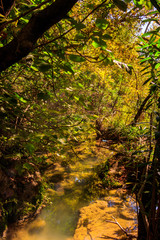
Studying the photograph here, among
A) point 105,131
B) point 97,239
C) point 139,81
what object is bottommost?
point 97,239

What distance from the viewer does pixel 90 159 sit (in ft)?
24.1

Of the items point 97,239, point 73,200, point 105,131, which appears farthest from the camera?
point 105,131

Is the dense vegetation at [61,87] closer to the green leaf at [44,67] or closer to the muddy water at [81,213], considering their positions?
the green leaf at [44,67]

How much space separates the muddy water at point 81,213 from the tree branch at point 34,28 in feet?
9.75

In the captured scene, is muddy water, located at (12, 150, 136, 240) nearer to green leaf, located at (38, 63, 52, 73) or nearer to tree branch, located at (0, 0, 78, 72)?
green leaf, located at (38, 63, 52, 73)

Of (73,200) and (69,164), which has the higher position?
(69,164)

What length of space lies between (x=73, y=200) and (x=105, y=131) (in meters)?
5.40

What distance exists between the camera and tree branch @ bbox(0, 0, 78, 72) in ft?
2.38

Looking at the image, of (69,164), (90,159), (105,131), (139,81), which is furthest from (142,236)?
(105,131)

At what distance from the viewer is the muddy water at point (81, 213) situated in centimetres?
339

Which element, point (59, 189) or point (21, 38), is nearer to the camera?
point (21, 38)

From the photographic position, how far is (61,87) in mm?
2676

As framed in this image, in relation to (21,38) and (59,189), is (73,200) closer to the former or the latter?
(59,189)

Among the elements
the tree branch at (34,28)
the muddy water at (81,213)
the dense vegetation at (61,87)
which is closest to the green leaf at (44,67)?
the dense vegetation at (61,87)
